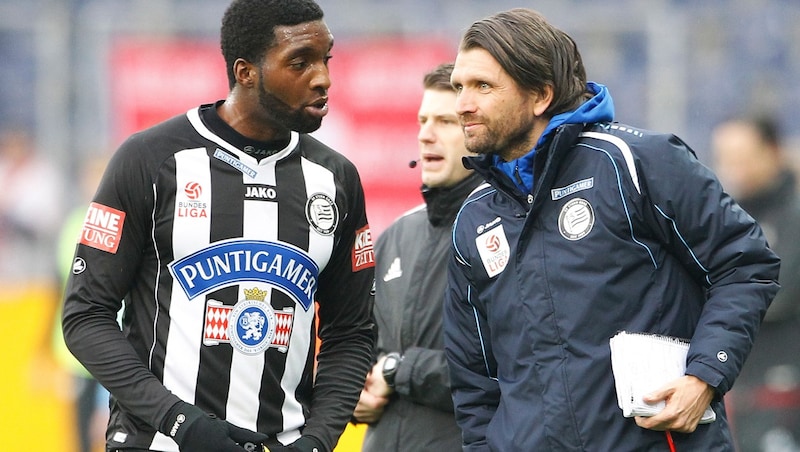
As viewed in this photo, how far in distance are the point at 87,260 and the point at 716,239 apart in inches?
66.3

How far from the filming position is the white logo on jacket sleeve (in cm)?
344

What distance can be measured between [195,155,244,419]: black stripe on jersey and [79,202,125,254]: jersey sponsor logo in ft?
0.83

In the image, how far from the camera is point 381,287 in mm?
4496

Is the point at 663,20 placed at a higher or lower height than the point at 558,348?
higher

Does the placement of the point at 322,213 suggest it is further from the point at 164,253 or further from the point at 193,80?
the point at 193,80

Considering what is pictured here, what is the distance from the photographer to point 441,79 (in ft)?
14.6

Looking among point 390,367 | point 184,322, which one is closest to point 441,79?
point 390,367

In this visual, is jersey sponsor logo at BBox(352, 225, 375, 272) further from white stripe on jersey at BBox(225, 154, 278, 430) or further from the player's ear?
the player's ear

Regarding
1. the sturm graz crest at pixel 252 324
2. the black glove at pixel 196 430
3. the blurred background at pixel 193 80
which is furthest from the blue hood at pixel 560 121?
the blurred background at pixel 193 80

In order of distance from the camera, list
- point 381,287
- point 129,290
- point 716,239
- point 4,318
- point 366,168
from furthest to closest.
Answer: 1. point 366,168
2. point 4,318
3. point 381,287
4. point 129,290
5. point 716,239

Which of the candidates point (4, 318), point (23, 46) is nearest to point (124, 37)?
point (23, 46)

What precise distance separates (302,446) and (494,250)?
77 cm

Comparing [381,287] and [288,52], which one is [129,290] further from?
[381,287]

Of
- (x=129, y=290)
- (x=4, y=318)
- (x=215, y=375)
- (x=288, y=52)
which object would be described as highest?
(x=288, y=52)
